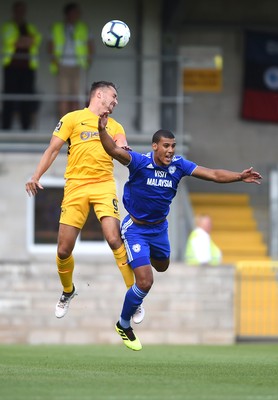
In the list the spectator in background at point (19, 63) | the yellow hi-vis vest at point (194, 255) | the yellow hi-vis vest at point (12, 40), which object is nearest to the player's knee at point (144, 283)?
the yellow hi-vis vest at point (194, 255)

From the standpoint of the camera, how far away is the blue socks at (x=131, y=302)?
1415 centimetres

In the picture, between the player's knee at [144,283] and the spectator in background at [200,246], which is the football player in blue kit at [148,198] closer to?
the player's knee at [144,283]

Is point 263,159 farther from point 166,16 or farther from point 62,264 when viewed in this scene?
point 62,264

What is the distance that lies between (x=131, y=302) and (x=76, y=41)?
11.2 metres

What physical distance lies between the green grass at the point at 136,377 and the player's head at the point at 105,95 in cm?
264

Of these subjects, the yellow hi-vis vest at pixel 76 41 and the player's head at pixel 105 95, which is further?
the yellow hi-vis vest at pixel 76 41

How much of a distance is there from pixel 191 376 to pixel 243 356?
429 centimetres

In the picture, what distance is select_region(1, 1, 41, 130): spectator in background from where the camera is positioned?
81.0 ft

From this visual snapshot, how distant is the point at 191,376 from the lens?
487 inches

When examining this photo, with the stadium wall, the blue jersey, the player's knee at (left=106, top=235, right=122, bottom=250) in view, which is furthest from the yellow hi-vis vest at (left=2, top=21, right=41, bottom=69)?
the blue jersey

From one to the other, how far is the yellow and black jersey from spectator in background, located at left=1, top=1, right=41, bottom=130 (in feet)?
33.3

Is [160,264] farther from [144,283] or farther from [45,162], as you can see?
[45,162]

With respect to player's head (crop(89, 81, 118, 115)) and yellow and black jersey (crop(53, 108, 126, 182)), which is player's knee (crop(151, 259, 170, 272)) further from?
player's head (crop(89, 81, 118, 115))

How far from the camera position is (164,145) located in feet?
45.0
